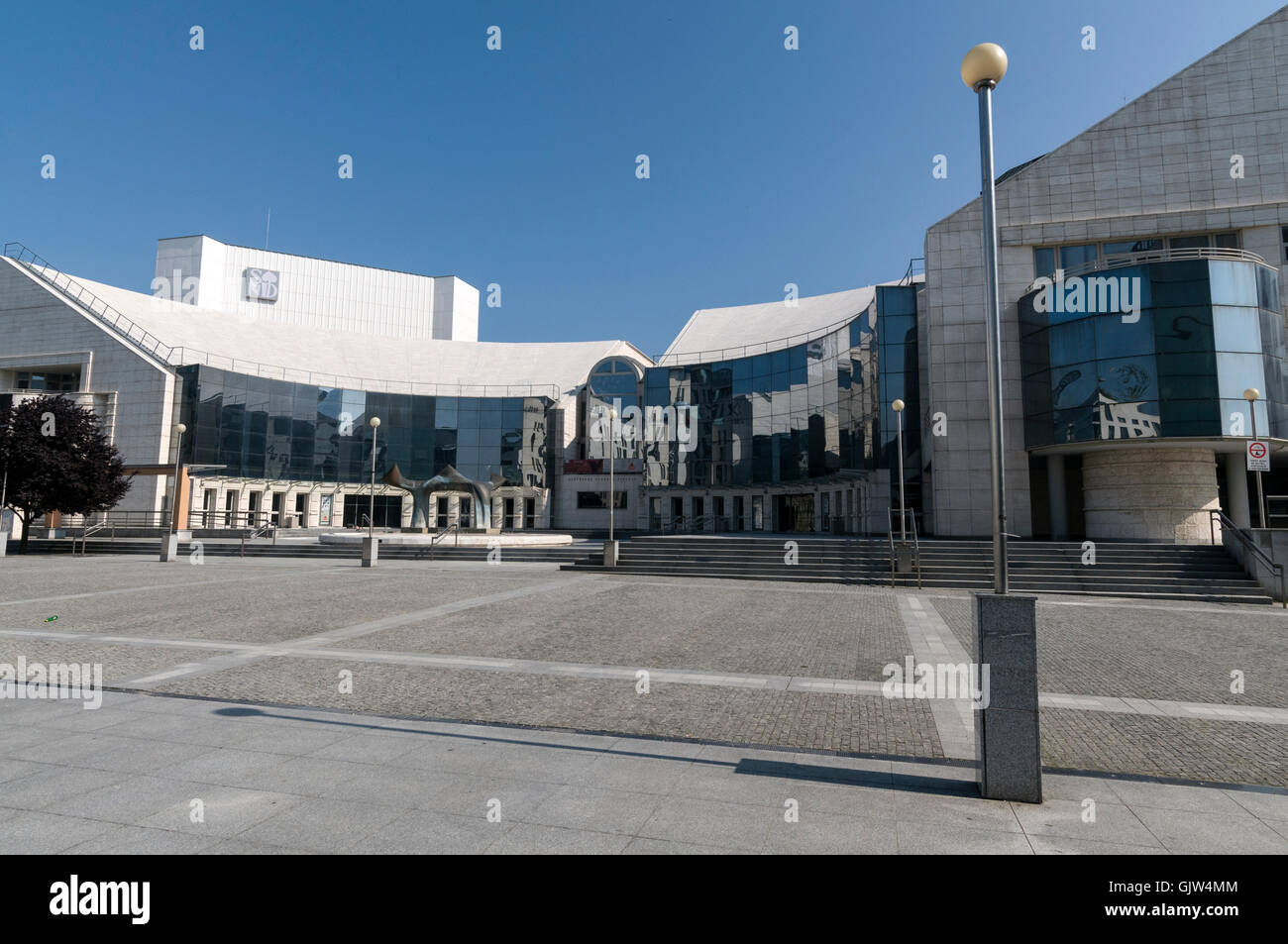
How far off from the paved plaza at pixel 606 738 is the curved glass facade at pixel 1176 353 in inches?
499

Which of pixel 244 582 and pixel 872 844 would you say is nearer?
pixel 872 844

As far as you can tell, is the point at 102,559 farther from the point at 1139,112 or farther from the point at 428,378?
the point at 1139,112

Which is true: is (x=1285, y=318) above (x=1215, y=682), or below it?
above

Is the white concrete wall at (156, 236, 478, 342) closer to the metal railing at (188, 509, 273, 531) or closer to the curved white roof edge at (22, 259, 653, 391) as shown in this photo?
the curved white roof edge at (22, 259, 653, 391)

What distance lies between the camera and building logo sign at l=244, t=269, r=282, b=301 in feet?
259

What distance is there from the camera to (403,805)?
4.50 m

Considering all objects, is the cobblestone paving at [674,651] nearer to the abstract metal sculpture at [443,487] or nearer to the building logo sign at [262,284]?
the abstract metal sculpture at [443,487]

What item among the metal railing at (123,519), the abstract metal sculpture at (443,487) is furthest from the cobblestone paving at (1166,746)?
the metal railing at (123,519)

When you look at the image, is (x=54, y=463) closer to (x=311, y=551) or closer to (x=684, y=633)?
(x=311, y=551)

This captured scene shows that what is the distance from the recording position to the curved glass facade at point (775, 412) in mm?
37344

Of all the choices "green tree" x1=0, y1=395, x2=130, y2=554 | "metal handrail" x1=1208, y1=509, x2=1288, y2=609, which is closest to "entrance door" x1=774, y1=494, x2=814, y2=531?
"metal handrail" x1=1208, y1=509, x2=1288, y2=609

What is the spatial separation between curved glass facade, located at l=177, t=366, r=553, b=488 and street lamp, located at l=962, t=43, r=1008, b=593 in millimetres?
50815
